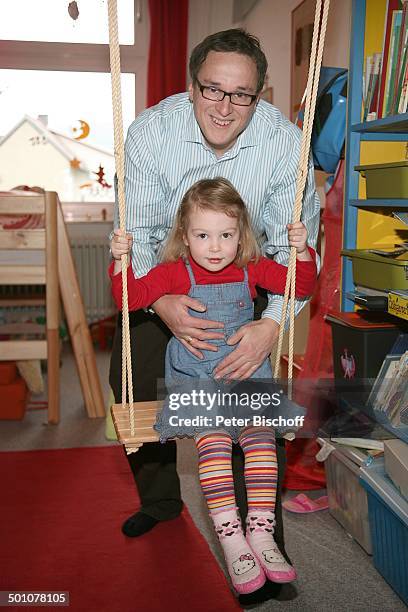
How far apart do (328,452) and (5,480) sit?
116 cm

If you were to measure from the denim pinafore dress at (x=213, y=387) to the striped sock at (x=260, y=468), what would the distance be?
0.11 ft

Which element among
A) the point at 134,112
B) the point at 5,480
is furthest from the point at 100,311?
the point at 5,480

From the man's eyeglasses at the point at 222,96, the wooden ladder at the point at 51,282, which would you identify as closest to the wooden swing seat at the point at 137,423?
the man's eyeglasses at the point at 222,96

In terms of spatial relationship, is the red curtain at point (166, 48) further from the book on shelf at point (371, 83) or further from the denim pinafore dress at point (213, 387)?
the denim pinafore dress at point (213, 387)

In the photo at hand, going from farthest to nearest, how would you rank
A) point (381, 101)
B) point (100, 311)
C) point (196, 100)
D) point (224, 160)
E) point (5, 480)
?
point (100, 311), point (5, 480), point (381, 101), point (224, 160), point (196, 100)

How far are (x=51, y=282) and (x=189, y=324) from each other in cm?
170

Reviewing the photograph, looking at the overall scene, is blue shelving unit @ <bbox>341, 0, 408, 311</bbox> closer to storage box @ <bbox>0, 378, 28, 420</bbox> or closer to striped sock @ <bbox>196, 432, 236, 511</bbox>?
striped sock @ <bbox>196, 432, 236, 511</bbox>

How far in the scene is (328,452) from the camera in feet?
7.07

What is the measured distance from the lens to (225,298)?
1.63 metres

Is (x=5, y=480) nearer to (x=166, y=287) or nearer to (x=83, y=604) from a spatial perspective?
(x=83, y=604)

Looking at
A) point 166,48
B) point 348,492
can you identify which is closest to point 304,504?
point 348,492

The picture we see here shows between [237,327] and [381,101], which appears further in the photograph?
[381,101]

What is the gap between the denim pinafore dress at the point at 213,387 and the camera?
139 centimetres

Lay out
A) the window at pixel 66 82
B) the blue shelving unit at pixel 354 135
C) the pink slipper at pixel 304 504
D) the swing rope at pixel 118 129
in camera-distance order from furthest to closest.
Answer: the window at pixel 66 82
the pink slipper at pixel 304 504
the blue shelving unit at pixel 354 135
the swing rope at pixel 118 129
